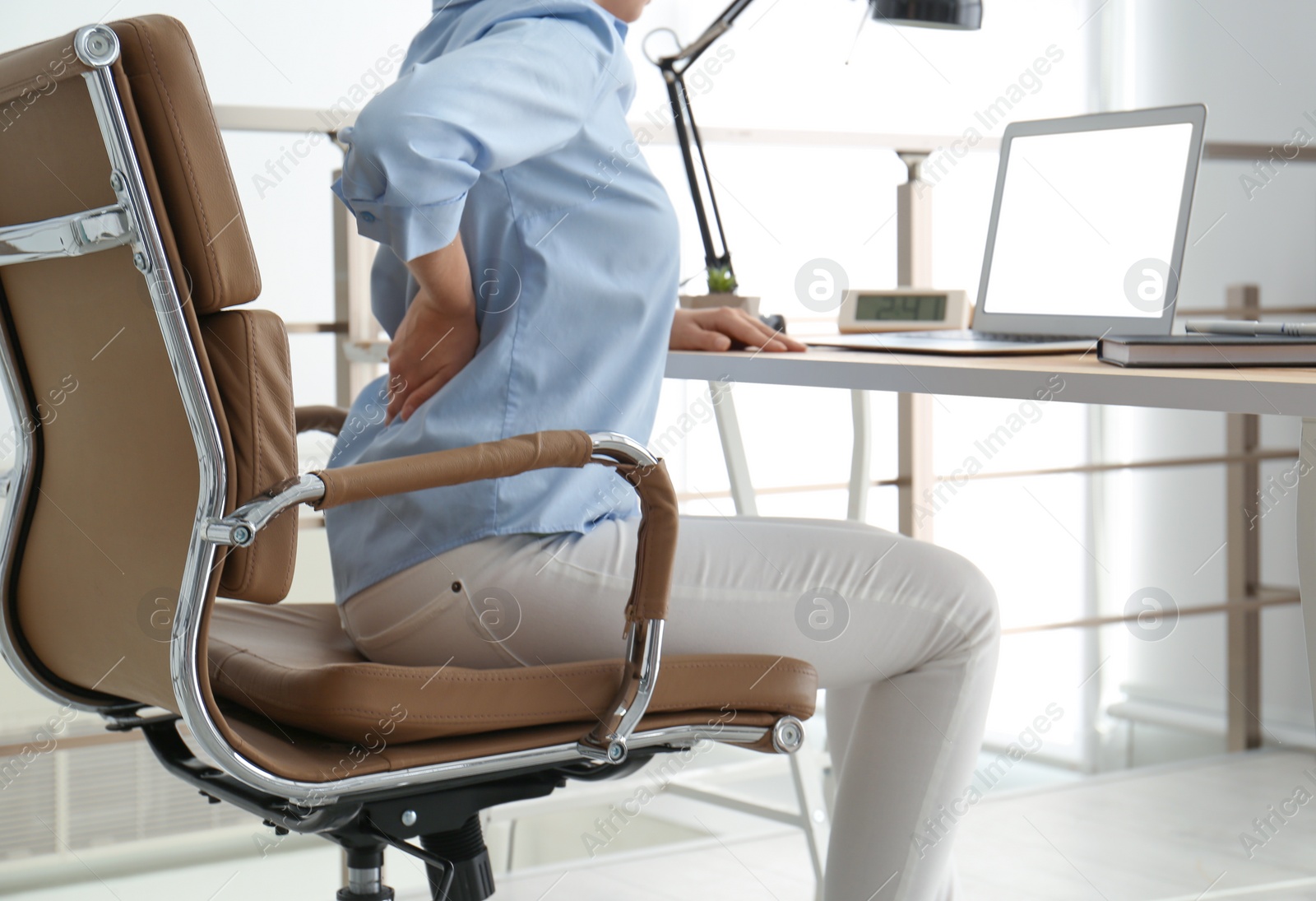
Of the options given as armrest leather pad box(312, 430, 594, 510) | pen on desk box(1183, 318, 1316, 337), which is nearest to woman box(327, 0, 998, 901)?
armrest leather pad box(312, 430, 594, 510)

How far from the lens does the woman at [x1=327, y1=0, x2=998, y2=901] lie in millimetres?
922

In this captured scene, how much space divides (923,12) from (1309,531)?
36.5 inches

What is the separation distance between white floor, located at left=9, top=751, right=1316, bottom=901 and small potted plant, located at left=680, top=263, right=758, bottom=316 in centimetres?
99

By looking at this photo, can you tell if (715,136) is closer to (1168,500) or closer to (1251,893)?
(1251,893)

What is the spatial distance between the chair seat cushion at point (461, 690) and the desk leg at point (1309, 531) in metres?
0.58

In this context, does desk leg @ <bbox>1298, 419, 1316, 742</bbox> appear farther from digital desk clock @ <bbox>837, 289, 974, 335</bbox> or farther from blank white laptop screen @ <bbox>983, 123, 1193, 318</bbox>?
digital desk clock @ <bbox>837, 289, 974, 335</bbox>

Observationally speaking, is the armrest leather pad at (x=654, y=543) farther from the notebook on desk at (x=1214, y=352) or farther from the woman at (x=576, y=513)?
the notebook on desk at (x=1214, y=352)

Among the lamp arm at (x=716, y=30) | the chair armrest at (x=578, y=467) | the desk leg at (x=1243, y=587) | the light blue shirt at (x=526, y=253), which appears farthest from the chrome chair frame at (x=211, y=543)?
the desk leg at (x=1243, y=587)

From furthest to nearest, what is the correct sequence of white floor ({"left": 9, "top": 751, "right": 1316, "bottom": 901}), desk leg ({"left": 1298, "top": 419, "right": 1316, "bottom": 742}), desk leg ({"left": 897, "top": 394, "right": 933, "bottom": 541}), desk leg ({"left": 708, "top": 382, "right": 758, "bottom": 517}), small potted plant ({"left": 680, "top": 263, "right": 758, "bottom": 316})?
desk leg ({"left": 897, "top": 394, "right": 933, "bottom": 541}) → white floor ({"left": 9, "top": 751, "right": 1316, "bottom": 901}) → desk leg ({"left": 708, "top": 382, "right": 758, "bottom": 517}) → small potted plant ({"left": 680, "top": 263, "right": 758, "bottom": 316}) → desk leg ({"left": 1298, "top": 419, "right": 1316, "bottom": 742})

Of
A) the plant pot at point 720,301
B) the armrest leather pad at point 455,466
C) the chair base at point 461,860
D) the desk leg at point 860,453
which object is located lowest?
the chair base at point 461,860

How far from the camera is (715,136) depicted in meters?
2.19

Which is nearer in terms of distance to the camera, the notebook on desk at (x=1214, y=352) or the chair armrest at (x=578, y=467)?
the chair armrest at (x=578, y=467)

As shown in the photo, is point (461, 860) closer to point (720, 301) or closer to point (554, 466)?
point (554, 466)

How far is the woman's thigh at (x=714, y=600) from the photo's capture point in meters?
0.92
